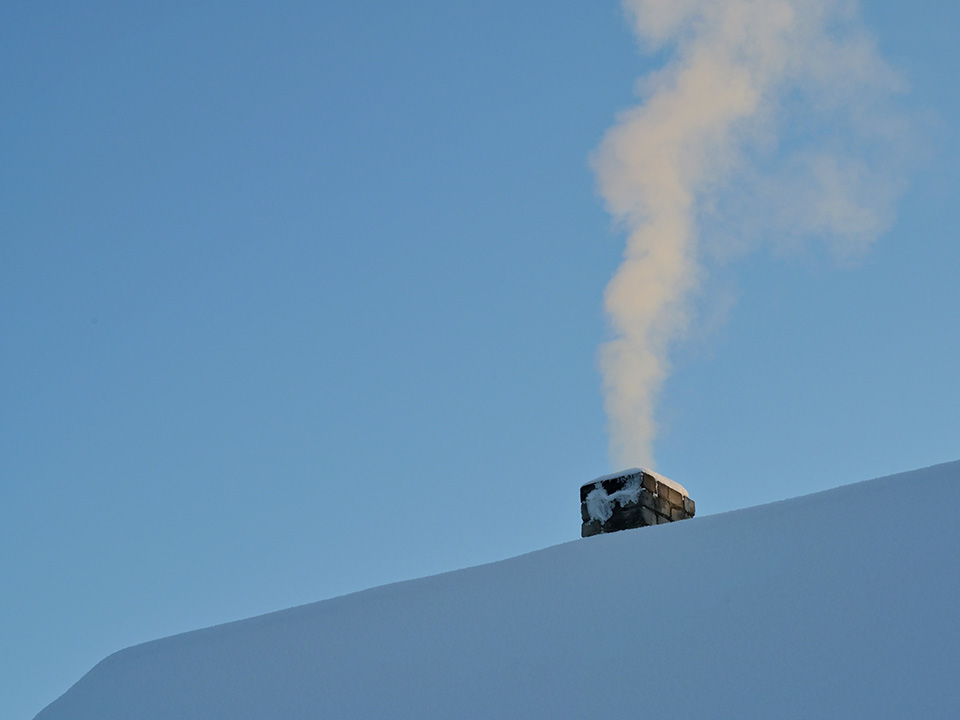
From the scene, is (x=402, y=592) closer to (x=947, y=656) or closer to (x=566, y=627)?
(x=566, y=627)

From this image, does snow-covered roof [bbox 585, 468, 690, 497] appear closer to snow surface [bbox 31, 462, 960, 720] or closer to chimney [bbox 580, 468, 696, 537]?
chimney [bbox 580, 468, 696, 537]

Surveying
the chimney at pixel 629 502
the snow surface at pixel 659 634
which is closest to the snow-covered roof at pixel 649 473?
the chimney at pixel 629 502

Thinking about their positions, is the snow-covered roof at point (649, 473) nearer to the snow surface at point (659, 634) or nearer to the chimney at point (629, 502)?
the chimney at point (629, 502)

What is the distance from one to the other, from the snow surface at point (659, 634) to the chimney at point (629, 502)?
0.67 m

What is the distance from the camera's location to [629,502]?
232 inches

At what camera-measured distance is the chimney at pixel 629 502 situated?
587 cm

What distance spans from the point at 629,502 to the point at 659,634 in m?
2.01

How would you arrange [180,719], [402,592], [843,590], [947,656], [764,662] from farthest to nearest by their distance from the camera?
1. [402,592]
2. [180,719]
3. [843,590]
4. [764,662]
5. [947,656]

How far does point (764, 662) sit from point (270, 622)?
3.54m

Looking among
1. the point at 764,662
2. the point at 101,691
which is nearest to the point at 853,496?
the point at 764,662

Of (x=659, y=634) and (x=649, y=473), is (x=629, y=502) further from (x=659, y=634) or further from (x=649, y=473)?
(x=659, y=634)

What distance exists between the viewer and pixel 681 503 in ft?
20.2

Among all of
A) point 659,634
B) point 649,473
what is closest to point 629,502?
point 649,473

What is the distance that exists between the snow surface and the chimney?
674mm
